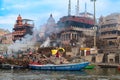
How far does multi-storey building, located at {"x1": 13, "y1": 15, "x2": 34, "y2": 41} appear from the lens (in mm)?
107938

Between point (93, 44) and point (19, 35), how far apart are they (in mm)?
29778

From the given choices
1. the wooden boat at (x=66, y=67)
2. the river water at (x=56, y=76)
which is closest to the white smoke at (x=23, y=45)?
the wooden boat at (x=66, y=67)

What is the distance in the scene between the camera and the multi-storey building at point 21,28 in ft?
354

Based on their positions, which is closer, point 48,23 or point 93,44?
point 93,44

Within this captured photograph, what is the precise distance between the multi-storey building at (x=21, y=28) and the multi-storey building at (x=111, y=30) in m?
25.8

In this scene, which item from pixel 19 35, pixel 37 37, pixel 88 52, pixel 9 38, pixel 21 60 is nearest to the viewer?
pixel 21 60

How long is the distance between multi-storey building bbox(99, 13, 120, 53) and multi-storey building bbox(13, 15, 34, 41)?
84.7ft

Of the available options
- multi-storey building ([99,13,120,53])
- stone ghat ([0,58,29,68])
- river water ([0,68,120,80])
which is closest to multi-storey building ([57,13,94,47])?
multi-storey building ([99,13,120,53])

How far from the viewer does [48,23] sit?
103m

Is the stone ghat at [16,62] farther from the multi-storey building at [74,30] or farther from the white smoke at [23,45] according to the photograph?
the multi-storey building at [74,30]

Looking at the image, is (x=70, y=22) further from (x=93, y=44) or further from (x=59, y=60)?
(x=59, y=60)

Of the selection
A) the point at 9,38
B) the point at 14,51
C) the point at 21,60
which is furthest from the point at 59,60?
the point at 9,38

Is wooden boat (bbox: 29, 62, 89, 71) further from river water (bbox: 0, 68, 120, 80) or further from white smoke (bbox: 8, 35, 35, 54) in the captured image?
white smoke (bbox: 8, 35, 35, 54)

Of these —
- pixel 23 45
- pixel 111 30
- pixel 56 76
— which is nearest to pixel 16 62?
pixel 56 76
